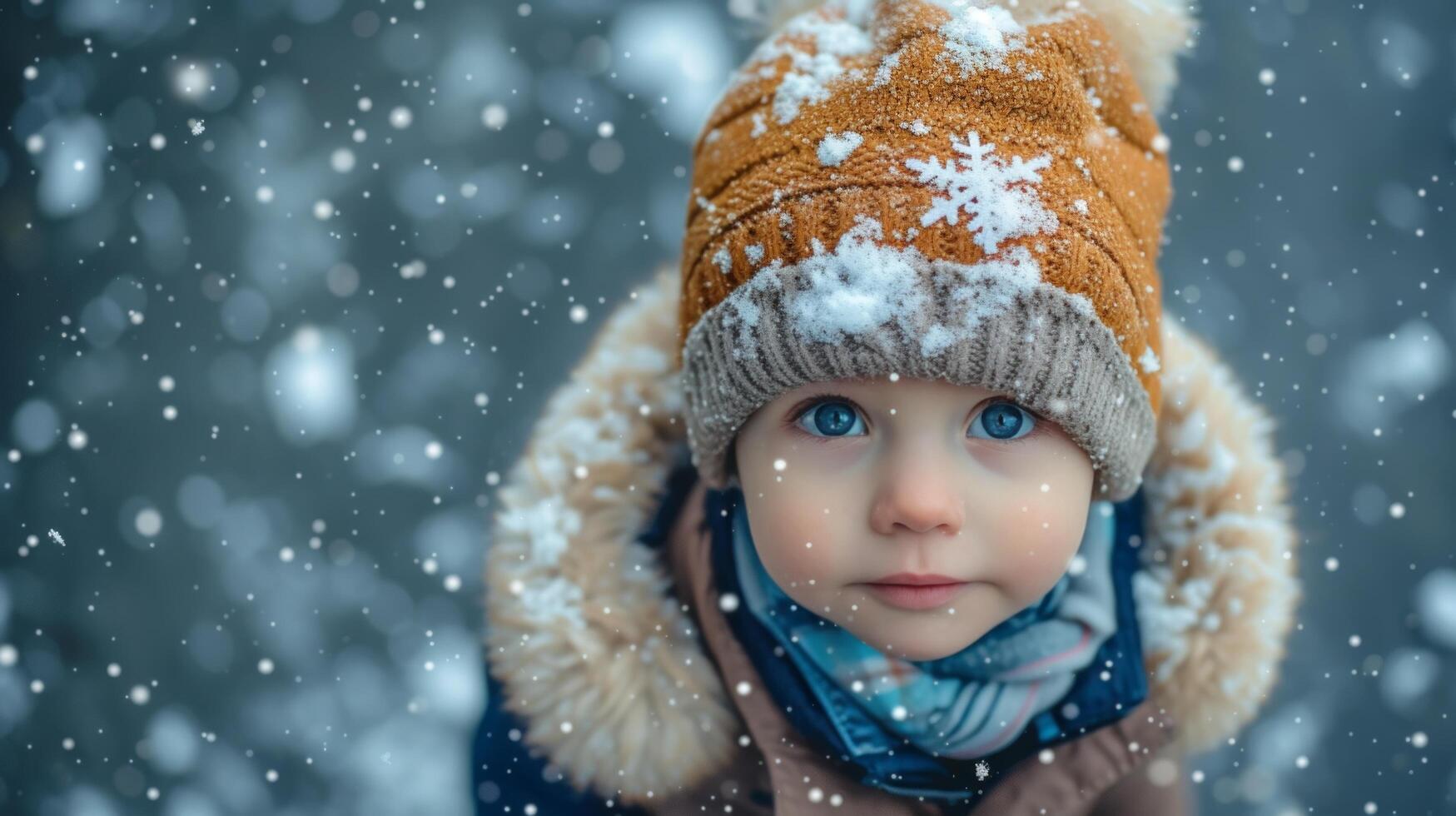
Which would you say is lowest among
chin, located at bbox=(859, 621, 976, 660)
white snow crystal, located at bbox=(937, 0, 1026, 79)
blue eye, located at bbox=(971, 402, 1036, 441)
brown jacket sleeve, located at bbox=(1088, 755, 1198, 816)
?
brown jacket sleeve, located at bbox=(1088, 755, 1198, 816)

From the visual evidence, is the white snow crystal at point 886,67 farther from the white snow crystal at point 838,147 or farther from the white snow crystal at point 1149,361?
the white snow crystal at point 1149,361

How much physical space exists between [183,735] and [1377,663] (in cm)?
116

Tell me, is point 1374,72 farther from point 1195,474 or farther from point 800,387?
point 800,387

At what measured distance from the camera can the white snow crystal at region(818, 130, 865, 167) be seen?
66cm

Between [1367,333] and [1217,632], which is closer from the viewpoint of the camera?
[1217,632]

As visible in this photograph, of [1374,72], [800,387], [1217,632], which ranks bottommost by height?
[1217,632]

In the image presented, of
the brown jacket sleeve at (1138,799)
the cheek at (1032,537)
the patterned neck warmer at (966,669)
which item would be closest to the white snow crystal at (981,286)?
the cheek at (1032,537)

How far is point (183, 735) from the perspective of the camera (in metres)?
1.11

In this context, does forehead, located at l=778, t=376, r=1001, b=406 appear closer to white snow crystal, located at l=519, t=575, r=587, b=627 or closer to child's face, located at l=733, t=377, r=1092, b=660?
child's face, located at l=733, t=377, r=1092, b=660

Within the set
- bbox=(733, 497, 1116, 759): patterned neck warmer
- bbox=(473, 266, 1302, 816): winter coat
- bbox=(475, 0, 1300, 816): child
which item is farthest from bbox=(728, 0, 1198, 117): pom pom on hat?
bbox=(733, 497, 1116, 759): patterned neck warmer

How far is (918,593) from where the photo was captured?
2.26 feet

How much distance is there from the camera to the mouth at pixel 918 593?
689 millimetres

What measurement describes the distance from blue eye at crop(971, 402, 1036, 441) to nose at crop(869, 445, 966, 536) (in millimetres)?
44

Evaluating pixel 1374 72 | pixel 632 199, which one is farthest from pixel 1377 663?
pixel 632 199
